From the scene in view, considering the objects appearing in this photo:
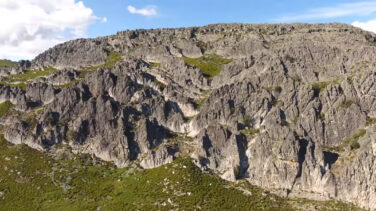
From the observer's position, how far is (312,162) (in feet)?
362

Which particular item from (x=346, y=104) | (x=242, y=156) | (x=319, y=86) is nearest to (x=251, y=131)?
(x=242, y=156)

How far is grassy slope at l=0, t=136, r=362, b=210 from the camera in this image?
105 m

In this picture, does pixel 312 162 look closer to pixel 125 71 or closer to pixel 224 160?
pixel 224 160

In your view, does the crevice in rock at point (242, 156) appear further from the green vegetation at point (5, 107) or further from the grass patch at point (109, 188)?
the green vegetation at point (5, 107)

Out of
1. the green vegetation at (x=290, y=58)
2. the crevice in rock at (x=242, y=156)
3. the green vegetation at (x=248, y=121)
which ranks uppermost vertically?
the green vegetation at (x=290, y=58)

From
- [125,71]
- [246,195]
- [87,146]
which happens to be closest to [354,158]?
[246,195]

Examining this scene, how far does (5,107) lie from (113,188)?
89166 millimetres

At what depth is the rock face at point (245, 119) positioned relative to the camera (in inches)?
4373

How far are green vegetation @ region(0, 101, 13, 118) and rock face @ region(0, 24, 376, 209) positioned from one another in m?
3.37

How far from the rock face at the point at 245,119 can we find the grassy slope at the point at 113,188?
223 inches

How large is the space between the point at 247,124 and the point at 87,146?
2446 inches

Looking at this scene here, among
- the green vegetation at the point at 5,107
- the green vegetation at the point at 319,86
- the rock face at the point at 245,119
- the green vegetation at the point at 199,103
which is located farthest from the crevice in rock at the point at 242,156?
the green vegetation at the point at 5,107

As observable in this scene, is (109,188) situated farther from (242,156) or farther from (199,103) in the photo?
(199,103)

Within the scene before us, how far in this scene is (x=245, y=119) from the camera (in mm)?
139625
